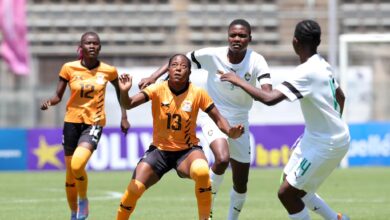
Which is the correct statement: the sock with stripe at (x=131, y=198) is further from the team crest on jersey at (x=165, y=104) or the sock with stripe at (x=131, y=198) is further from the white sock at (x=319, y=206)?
the white sock at (x=319, y=206)

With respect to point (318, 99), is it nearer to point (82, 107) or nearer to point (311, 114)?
point (311, 114)

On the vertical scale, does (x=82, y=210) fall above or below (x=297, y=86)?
below

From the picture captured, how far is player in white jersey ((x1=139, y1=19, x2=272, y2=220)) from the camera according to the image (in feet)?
39.5

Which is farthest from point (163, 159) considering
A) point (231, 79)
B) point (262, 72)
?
point (262, 72)

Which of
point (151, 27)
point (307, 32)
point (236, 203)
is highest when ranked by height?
point (307, 32)

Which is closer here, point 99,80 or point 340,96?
point 340,96

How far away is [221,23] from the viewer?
43781mm

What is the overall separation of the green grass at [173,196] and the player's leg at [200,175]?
317 cm

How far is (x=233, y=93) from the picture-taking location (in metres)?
12.4

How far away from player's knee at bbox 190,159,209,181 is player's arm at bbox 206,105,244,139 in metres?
0.42

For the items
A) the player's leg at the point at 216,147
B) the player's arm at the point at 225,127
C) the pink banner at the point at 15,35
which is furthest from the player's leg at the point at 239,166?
the pink banner at the point at 15,35

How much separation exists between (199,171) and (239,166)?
6.52 ft

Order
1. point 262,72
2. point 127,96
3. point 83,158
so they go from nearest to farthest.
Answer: point 127,96
point 262,72
point 83,158

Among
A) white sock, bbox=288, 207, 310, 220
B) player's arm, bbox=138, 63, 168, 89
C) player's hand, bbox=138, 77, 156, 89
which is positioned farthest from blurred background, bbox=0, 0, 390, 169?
white sock, bbox=288, 207, 310, 220
